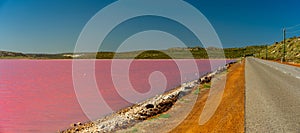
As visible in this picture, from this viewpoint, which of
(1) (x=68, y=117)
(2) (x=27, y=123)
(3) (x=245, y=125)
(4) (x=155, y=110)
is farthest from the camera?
(1) (x=68, y=117)

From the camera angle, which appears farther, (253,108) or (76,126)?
(76,126)

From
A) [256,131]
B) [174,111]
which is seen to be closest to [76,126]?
[174,111]

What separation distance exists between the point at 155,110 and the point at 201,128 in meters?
4.96

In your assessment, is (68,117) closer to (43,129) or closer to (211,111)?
(43,129)

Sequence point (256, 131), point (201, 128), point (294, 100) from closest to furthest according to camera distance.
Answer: point (256, 131)
point (201, 128)
point (294, 100)

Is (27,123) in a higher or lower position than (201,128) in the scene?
lower

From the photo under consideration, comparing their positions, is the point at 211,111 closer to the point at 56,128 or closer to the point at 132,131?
the point at 132,131

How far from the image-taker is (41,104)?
19.1m

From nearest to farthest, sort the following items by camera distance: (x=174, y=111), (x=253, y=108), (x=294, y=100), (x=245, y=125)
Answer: (x=245, y=125) < (x=253, y=108) < (x=294, y=100) < (x=174, y=111)

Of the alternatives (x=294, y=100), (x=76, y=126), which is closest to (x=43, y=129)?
(x=76, y=126)

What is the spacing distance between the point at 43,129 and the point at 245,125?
361 inches

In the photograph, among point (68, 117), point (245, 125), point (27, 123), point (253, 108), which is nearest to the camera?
point (245, 125)

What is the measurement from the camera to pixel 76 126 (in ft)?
41.1

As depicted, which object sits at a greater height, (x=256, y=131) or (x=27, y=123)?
(x=256, y=131)
